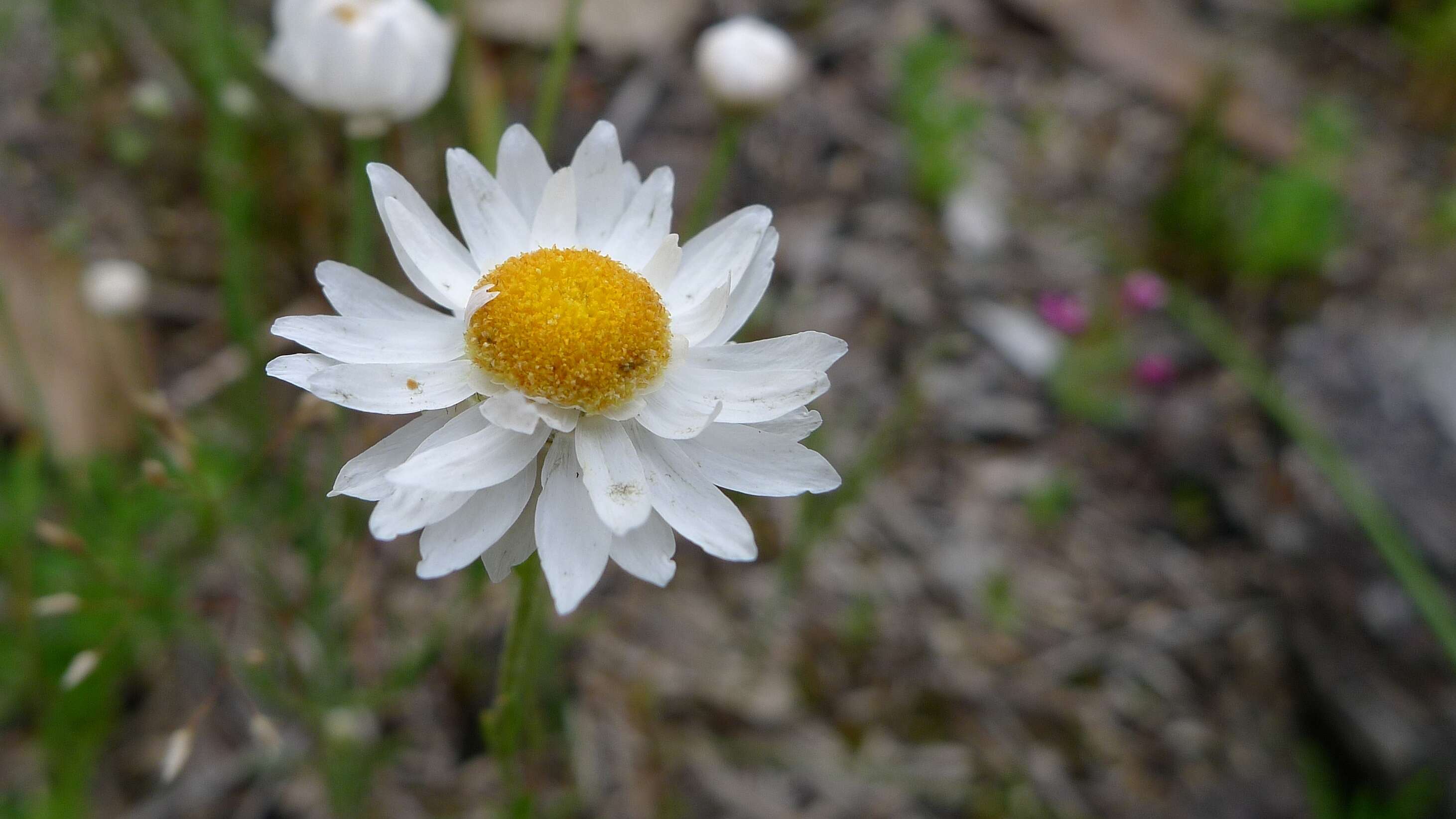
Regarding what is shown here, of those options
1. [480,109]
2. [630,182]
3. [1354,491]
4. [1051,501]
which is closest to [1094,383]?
[1051,501]

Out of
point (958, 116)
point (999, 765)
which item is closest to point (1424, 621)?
point (999, 765)

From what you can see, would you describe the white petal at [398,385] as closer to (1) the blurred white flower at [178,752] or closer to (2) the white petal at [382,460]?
(2) the white petal at [382,460]

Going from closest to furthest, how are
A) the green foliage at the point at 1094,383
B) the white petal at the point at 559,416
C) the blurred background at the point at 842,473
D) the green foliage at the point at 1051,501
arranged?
the white petal at the point at 559,416 → the blurred background at the point at 842,473 → the green foliage at the point at 1051,501 → the green foliage at the point at 1094,383

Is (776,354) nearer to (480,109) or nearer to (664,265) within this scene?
(664,265)

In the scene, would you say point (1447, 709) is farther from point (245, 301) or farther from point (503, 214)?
point (245, 301)

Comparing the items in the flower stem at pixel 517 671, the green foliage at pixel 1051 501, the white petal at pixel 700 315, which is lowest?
the green foliage at pixel 1051 501

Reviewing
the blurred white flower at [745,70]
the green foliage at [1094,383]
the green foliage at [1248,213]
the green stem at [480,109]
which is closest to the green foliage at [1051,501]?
the green foliage at [1094,383]
